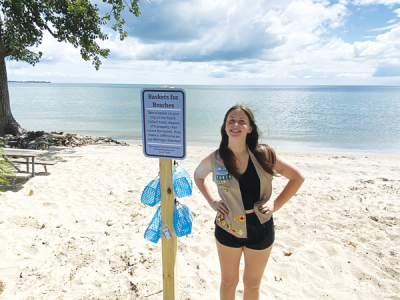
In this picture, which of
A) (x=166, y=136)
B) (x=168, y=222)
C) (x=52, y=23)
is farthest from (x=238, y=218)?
(x=52, y=23)

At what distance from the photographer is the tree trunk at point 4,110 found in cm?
1063

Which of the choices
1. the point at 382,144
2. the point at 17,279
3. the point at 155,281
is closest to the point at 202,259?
the point at 155,281

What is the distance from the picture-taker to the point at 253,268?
2.19 meters

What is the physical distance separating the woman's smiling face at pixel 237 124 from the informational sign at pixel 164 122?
1.16 feet

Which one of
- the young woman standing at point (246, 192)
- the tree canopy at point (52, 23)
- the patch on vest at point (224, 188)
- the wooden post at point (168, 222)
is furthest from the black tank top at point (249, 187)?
the tree canopy at point (52, 23)

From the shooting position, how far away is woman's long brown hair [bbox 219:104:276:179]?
2.14 meters

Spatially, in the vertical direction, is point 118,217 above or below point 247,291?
below

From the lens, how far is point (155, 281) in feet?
10.4

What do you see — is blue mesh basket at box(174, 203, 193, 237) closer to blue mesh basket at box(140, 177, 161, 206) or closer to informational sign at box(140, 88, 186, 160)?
blue mesh basket at box(140, 177, 161, 206)

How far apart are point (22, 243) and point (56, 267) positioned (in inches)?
31.2

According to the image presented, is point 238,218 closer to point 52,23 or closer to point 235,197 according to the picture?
point 235,197

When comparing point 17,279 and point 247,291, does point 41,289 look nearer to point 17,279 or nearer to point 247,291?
point 17,279

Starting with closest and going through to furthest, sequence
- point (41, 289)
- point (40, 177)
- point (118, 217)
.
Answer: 1. point (41, 289)
2. point (118, 217)
3. point (40, 177)

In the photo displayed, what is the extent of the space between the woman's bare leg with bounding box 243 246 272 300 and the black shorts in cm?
5
